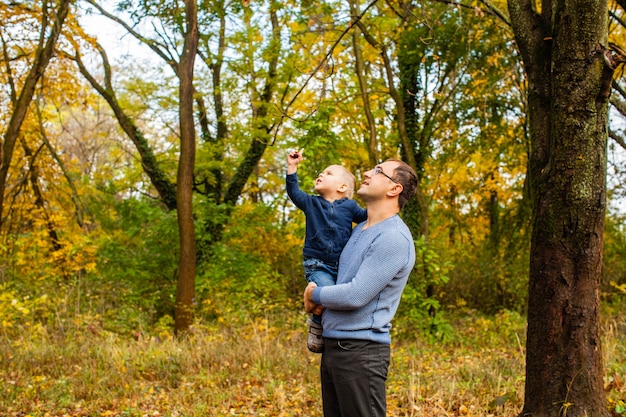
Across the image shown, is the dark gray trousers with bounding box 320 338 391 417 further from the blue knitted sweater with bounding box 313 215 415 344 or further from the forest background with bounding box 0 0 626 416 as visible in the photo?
the forest background with bounding box 0 0 626 416

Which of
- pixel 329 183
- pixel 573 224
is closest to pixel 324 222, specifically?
pixel 329 183

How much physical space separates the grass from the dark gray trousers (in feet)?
7.78

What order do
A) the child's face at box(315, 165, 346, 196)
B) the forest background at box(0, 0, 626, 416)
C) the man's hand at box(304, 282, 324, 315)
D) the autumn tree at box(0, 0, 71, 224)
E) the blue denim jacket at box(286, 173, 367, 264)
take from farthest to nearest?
the autumn tree at box(0, 0, 71, 224) < the forest background at box(0, 0, 626, 416) < the child's face at box(315, 165, 346, 196) < the blue denim jacket at box(286, 173, 367, 264) < the man's hand at box(304, 282, 324, 315)

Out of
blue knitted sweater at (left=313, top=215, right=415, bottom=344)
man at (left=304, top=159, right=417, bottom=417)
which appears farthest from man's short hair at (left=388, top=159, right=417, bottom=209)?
blue knitted sweater at (left=313, top=215, right=415, bottom=344)

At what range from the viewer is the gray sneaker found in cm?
296

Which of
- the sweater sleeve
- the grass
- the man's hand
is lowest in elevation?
the grass

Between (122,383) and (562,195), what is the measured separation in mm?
4730

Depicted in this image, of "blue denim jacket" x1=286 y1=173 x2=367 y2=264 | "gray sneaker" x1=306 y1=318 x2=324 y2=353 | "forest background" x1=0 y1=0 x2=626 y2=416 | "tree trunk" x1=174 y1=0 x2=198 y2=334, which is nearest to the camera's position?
"gray sneaker" x1=306 y1=318 x2=324 y2=353

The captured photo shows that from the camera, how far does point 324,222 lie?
3137 mm

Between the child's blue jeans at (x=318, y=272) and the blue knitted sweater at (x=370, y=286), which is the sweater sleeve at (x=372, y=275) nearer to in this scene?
the blue knitted sweater at (x=370, y=286)

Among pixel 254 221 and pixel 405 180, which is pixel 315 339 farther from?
pixel 254 221

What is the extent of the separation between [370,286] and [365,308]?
0.54 ft

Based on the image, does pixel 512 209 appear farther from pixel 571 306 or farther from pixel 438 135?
pixel 571 306

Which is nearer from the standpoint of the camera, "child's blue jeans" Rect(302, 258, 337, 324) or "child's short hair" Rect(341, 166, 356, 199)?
"child's blue jeans" Rect(302, 258, 337, 324)
